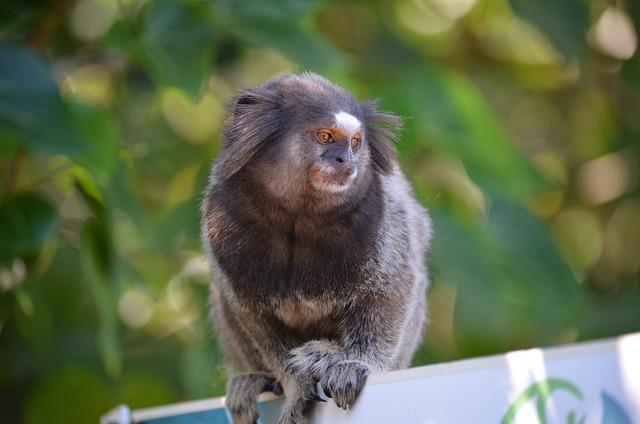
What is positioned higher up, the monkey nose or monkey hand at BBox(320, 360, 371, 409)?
the monkey nose

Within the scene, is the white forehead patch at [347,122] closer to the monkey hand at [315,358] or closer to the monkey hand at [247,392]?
the monkey hand at [315,358]

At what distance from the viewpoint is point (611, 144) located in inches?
194

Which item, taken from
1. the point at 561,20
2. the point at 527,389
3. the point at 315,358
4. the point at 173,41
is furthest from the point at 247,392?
the point at 561,20

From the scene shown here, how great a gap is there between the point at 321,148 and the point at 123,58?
7.34 ft

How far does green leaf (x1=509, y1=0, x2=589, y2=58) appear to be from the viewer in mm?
4289

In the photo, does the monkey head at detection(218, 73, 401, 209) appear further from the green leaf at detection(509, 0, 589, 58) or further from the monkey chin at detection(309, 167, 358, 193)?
the green leaf at detection(509, 0, 589, 58)

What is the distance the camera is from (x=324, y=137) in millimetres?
2273

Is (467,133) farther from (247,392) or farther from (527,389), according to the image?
(527,389)

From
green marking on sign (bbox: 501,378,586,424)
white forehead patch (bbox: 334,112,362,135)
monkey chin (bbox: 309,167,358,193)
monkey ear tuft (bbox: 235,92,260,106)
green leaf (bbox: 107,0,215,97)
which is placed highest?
green leaf (bbox: 107,0,215,97)

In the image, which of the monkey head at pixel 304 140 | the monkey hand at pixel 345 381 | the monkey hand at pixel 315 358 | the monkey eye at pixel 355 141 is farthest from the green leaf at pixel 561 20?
the monkey hand at pixel 345 381

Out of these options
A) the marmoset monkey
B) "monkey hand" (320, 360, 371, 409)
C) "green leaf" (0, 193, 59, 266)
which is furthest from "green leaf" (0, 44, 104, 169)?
"monkey hand" (320, 360, 371, 409)

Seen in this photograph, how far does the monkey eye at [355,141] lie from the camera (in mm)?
2264

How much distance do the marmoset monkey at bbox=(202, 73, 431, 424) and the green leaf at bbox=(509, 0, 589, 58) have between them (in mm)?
2069

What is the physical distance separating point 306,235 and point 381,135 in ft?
1.14
